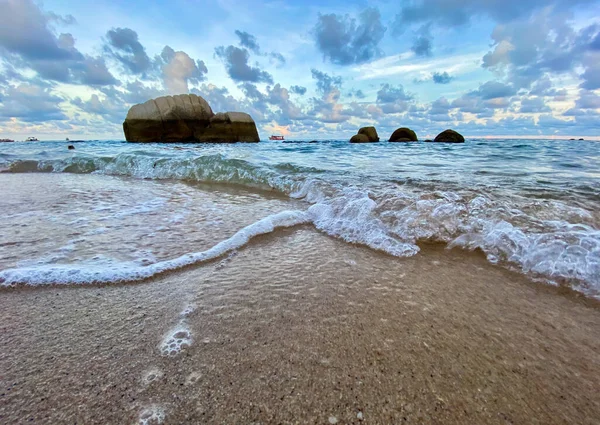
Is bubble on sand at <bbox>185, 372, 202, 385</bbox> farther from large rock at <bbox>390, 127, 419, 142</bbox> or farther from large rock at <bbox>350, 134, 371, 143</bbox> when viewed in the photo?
large rock at <bbox>390, 127, 419, 142</bbox>

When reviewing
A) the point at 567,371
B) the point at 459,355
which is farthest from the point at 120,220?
the point at 567,371

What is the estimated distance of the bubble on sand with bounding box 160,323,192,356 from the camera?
4.42ft

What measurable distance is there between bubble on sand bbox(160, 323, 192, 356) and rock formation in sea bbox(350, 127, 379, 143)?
34976mm

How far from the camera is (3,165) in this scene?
981 centimetres

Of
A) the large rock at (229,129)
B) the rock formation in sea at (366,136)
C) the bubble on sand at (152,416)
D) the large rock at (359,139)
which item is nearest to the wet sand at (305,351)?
the bubble on sand at (152,416)

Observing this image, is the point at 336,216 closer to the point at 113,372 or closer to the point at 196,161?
the point at 113,372

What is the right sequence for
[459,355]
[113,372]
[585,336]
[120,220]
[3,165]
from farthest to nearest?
[3,165]
[120,220]
[585,336]
[459,355]
[113,372]

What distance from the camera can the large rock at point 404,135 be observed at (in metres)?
36.6

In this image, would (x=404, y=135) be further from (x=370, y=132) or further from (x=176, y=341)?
(x=176, y=341)

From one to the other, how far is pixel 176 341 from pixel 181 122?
34790 mm

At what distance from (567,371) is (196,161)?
8.50 meters

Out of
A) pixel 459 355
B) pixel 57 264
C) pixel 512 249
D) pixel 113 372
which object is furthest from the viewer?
pixel 512 249

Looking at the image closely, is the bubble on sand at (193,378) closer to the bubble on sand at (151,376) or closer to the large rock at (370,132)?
the bubble on sand at (151,376)

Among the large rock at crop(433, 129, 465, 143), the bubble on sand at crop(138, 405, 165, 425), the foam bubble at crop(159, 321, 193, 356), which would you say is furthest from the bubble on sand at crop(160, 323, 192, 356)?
the large rock at crop(433, 129, 465, 143)
